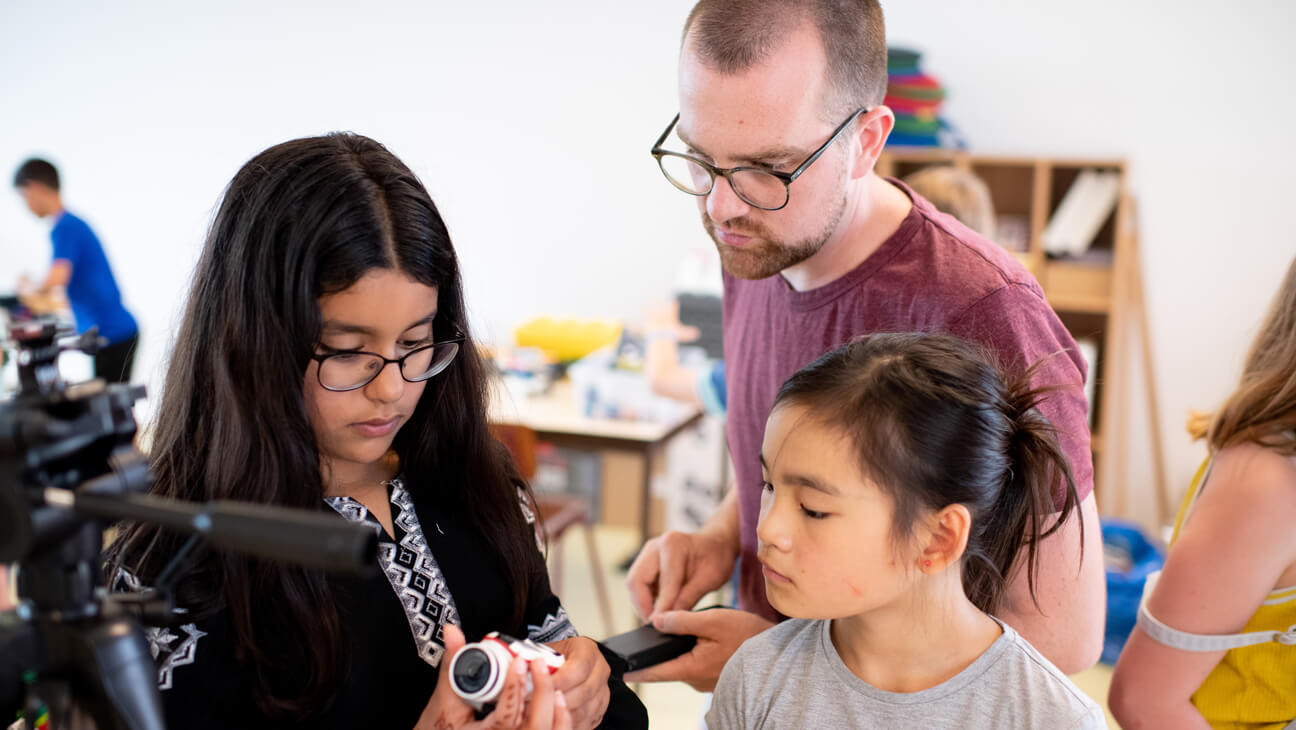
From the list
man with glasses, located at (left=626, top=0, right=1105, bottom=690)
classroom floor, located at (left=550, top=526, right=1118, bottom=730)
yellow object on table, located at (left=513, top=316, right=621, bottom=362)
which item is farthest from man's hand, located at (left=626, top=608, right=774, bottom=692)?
yellow object on table, located at (left=513, top=316, right=621, bottom=362)

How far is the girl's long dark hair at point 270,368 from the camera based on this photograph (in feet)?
3.38

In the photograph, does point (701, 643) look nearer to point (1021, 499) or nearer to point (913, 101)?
point (1021, 499)

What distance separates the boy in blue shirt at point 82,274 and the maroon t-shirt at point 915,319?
376 cm

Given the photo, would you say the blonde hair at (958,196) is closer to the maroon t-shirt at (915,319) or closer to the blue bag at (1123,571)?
the blue bag at (1123,571)

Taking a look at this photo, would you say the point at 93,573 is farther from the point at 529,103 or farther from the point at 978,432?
the point at 529,103

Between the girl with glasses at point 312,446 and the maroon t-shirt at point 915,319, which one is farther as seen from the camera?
the maroon t-shirt at point 915,319

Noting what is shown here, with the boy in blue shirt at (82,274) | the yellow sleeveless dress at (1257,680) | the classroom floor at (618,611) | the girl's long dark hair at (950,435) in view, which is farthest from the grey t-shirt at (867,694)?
the boy in blue shirt at (82,274)

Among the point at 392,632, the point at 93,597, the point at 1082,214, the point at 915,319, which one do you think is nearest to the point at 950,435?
the point at 915,319

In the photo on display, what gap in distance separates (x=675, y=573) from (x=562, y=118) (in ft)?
11.3

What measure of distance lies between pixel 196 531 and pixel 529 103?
436 cm

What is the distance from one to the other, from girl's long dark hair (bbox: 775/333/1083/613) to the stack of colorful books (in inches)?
113

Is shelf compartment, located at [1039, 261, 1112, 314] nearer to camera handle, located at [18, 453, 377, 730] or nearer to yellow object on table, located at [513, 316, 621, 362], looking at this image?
yellow object on table, located at [513, 316, 621, 362]

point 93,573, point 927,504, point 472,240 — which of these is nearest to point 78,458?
point 93,573

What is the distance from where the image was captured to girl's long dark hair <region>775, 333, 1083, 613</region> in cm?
107
